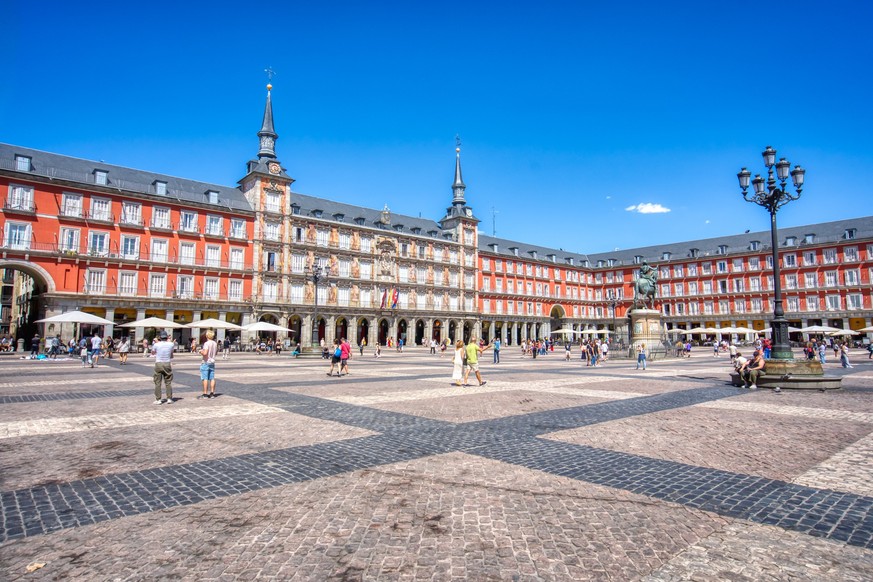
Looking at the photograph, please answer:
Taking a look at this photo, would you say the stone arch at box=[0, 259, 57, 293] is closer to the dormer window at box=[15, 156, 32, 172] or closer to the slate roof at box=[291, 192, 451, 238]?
the dormer window at box=[15, 156, 32, 172]

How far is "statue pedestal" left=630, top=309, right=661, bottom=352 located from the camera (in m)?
29.3

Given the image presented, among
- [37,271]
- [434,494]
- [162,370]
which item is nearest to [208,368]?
[162,370]

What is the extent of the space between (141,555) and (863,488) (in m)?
6.19

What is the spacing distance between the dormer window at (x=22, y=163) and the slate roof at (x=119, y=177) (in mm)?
253

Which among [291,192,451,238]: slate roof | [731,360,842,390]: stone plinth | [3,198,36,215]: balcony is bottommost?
[731,360,842,390]: stone plinth

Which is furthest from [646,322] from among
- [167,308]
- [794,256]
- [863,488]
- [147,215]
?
[794,256]

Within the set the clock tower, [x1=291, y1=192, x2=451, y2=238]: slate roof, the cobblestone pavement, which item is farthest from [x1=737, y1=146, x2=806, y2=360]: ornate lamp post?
[x1=291, y1=192, x2=451, y2=238]: slate roof

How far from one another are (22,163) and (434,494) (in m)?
43.7

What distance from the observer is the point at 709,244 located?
69.0 m

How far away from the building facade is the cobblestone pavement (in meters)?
23.8

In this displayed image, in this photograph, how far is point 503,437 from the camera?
6.93 meters

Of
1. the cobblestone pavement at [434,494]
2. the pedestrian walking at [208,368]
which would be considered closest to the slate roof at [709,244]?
the pedestrian walking at [208,368]

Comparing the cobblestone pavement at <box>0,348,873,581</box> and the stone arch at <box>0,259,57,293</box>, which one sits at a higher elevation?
the stone arch at <box>0,259,57,293</box>

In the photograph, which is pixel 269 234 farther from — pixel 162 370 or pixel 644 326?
pixel 162 370
